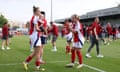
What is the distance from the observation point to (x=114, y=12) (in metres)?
63.2

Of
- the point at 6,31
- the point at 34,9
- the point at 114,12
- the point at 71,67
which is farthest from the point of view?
the point at 114,12

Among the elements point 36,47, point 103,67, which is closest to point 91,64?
point 103,67

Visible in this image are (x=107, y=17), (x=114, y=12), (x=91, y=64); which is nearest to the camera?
(x=91, y=64)

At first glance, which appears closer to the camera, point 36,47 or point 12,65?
point 36,47

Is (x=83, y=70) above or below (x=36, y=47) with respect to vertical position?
below

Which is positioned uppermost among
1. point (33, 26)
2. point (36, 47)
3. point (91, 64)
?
point (33, 26)

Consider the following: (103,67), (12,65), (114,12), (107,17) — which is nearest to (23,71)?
(12,65)

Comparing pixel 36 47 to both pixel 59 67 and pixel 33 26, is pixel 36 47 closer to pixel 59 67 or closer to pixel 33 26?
pixel 33 26

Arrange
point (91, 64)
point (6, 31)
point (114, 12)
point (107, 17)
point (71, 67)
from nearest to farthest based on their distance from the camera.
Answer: point (71, 67), point (91, 64), point (6, 31), point (114, 12), point (107, 17)

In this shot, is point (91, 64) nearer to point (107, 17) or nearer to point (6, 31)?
point (6, 31)

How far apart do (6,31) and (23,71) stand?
1210 cm

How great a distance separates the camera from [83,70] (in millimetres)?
11992

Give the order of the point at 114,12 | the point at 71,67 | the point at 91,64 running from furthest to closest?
the point at 114,12
the point at 91,64
the point at 71,67

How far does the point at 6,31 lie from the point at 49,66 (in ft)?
36.1
